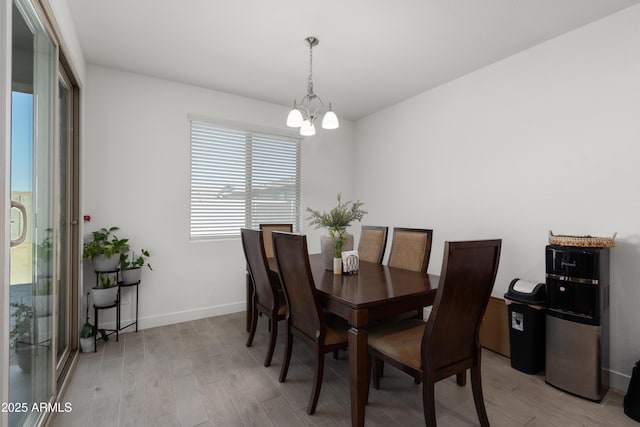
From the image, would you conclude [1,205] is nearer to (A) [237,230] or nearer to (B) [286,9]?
(B) [286,9]

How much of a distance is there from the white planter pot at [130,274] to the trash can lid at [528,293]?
339 centimetres

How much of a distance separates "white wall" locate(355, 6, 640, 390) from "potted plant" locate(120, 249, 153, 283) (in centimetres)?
306

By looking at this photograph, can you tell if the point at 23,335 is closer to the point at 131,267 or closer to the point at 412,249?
the point at 131,267

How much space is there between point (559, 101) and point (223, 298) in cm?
389

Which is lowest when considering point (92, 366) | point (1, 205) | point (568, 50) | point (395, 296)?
point (92, 366)

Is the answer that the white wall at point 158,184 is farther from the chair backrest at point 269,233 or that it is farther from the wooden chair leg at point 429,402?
the wooden chair leg at point 429,402

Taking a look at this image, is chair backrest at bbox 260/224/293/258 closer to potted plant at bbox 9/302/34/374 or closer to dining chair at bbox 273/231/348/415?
dining chair at bbox 273/231/348/415

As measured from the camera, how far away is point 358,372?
162 centimetres

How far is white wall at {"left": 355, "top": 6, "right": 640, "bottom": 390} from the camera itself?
2.16 m

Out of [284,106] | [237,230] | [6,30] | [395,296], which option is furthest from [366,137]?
[6,30]

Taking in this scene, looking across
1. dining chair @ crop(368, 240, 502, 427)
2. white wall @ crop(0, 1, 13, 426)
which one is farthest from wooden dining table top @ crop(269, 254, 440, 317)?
white wall @ crop(0, 1, 13, 426)

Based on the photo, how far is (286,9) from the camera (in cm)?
218

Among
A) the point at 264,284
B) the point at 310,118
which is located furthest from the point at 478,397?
the point at 310,118

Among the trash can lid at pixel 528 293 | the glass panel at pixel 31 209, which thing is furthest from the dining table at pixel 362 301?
the glass panel at pixel 31 209
